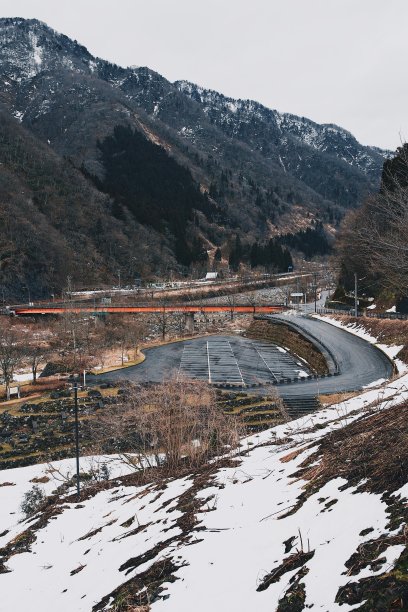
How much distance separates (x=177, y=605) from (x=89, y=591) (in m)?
2.55

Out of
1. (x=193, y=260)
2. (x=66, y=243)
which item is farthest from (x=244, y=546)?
(x=193, y=260)

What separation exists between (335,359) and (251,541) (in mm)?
36567

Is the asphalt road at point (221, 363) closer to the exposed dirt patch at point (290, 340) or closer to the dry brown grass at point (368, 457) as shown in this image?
the exposed dirt patch at point (290, 340)

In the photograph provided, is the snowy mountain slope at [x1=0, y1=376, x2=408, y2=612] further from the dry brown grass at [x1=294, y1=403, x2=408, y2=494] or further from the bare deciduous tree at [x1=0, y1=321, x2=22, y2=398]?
the bare deciduous tree at [x1=0, y1=321, x2=22, y2=398]

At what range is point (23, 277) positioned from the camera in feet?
333

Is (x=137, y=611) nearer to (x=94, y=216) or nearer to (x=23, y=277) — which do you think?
(x=23, y=277)

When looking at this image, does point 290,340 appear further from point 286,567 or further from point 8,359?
point 286,567

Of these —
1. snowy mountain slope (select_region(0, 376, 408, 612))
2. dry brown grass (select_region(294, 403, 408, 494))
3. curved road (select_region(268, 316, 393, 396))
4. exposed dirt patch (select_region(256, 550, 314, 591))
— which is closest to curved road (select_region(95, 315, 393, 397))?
curved road (select_region(268, 316, 393, 396))

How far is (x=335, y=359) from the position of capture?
40562 mm

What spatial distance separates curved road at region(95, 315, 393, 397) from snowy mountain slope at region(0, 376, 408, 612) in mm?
22306

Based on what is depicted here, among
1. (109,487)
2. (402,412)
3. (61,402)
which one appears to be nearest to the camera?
(402,412)

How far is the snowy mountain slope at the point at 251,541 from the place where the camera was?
421 cm

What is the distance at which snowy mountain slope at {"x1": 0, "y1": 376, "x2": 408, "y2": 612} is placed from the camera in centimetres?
421

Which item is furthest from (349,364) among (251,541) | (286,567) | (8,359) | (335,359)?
(286,567)
